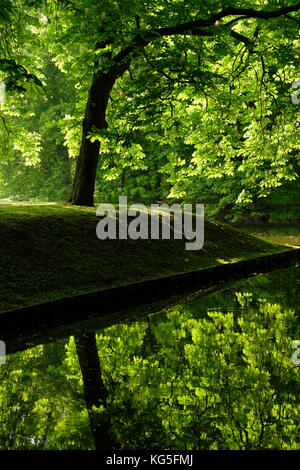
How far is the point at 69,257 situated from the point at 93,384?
492cm

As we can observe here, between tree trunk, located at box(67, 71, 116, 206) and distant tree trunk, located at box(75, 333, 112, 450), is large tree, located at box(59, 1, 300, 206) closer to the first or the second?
tree trunk, located at box(67, 71, 116, 206)

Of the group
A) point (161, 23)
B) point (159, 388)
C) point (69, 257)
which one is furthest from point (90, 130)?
point (159, 388)

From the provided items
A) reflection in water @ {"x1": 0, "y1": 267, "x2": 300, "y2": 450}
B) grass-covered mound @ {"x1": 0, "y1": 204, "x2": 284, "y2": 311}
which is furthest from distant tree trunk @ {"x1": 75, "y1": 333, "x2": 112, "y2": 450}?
grass-covered mound @ {"x1": 0, "y1": 204, "x2": 284, "y2": 311}

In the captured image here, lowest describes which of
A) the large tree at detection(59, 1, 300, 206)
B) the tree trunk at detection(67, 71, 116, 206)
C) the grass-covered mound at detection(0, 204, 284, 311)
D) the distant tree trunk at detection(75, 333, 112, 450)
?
the distant tree trunk at detection(75, 333, 112, 450)

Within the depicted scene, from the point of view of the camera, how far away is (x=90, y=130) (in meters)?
12.7

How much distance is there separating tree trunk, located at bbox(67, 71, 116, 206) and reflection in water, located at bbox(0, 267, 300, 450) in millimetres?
7458

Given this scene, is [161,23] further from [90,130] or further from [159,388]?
[159,388]

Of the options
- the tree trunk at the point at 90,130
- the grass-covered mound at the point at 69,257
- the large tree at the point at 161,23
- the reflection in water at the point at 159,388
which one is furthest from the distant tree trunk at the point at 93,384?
the tree trunk at the point at 90,130

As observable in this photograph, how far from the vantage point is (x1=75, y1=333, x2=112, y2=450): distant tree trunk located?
336 cm

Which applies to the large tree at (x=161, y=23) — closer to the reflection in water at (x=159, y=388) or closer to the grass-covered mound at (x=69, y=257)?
the grass-covered mound at (x=69, y=257)

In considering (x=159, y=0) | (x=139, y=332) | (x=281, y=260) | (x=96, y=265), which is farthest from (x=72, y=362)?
(x=281, y=260)

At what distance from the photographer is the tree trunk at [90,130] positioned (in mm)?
12828

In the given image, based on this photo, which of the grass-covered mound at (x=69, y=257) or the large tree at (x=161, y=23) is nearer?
the grass-covered mound at (x=69, y=257)

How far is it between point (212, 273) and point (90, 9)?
694 cm
